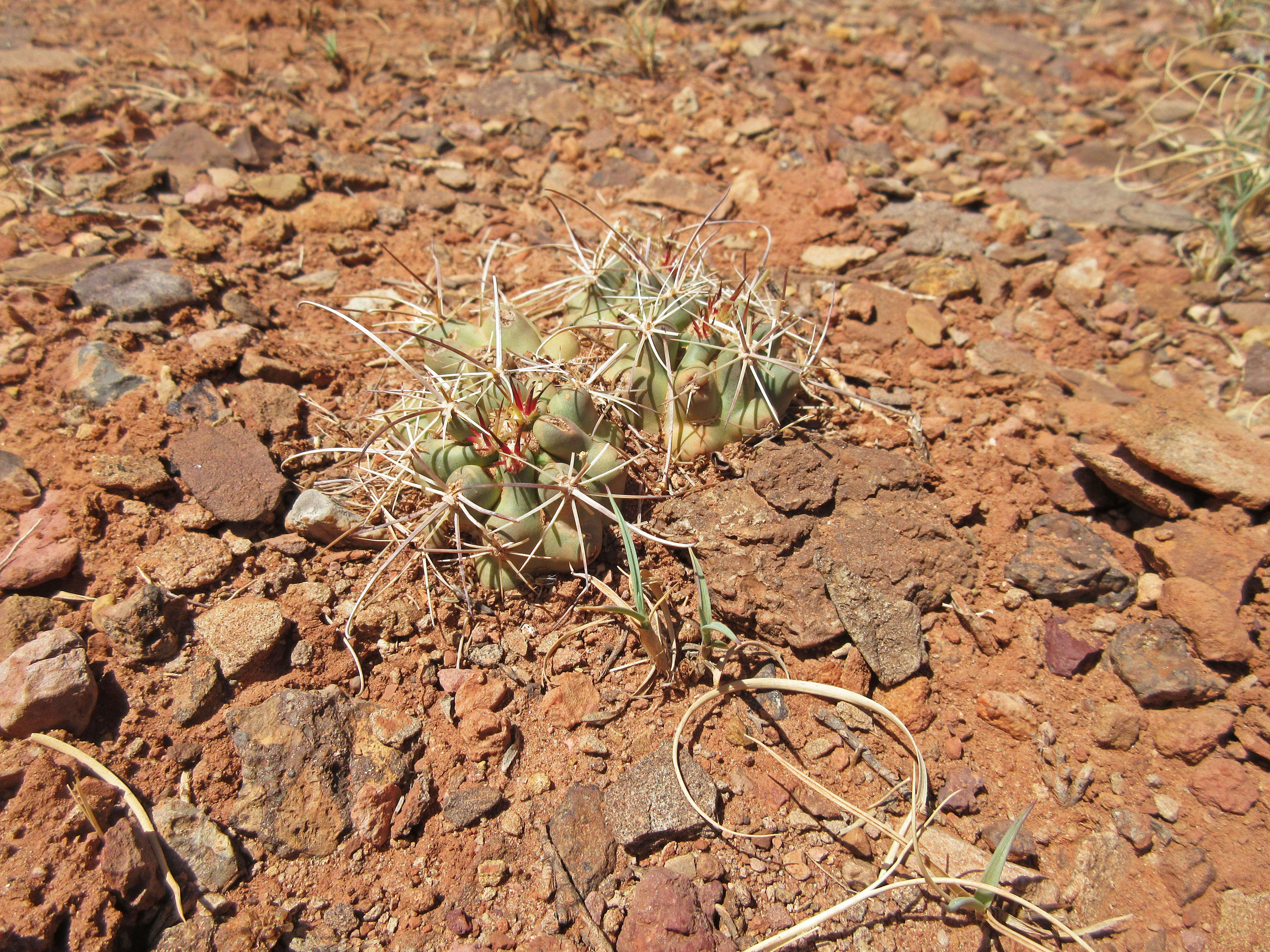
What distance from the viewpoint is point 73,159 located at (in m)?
3.55

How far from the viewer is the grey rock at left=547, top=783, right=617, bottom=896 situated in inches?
71.8

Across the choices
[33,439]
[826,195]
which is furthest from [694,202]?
[33,439]

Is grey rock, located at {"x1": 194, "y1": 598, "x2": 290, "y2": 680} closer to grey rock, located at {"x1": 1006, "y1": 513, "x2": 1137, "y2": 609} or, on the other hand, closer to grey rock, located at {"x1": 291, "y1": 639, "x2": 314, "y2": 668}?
grey rock, located at {"x1": 291, "y1": 639, "x2": 314, "y2": 668}

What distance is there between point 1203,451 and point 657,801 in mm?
2081

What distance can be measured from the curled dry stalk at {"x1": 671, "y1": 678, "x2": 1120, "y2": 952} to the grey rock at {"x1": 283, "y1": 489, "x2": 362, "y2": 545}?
1.23 m

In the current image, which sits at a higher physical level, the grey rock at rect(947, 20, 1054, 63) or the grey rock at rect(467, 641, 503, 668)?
the grey rock at rect(947, 20, 1054, 63)

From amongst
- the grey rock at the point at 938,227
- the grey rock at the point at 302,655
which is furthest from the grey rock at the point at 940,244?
the grey rock at the point at 302,655

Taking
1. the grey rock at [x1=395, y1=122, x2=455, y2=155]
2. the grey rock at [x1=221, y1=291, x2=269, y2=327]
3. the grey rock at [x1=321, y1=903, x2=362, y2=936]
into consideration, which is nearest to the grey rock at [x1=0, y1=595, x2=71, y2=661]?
the grey rock at [x1=321, y1=903, x2=362, y2=936]

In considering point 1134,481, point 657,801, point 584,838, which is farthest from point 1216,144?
point 584,838

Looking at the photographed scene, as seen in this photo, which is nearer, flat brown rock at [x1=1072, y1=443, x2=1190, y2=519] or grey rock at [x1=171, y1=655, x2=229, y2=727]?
grey rock at [x1=171, y1=655, x2=229, y2=727]

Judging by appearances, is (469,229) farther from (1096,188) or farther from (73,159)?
(1096,188)

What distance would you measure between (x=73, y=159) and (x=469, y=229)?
193 centimetres

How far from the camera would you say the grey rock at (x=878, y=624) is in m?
2.15

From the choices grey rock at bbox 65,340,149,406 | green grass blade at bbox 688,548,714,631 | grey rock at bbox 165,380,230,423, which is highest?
grey rock at bbox 65,340,149,406
